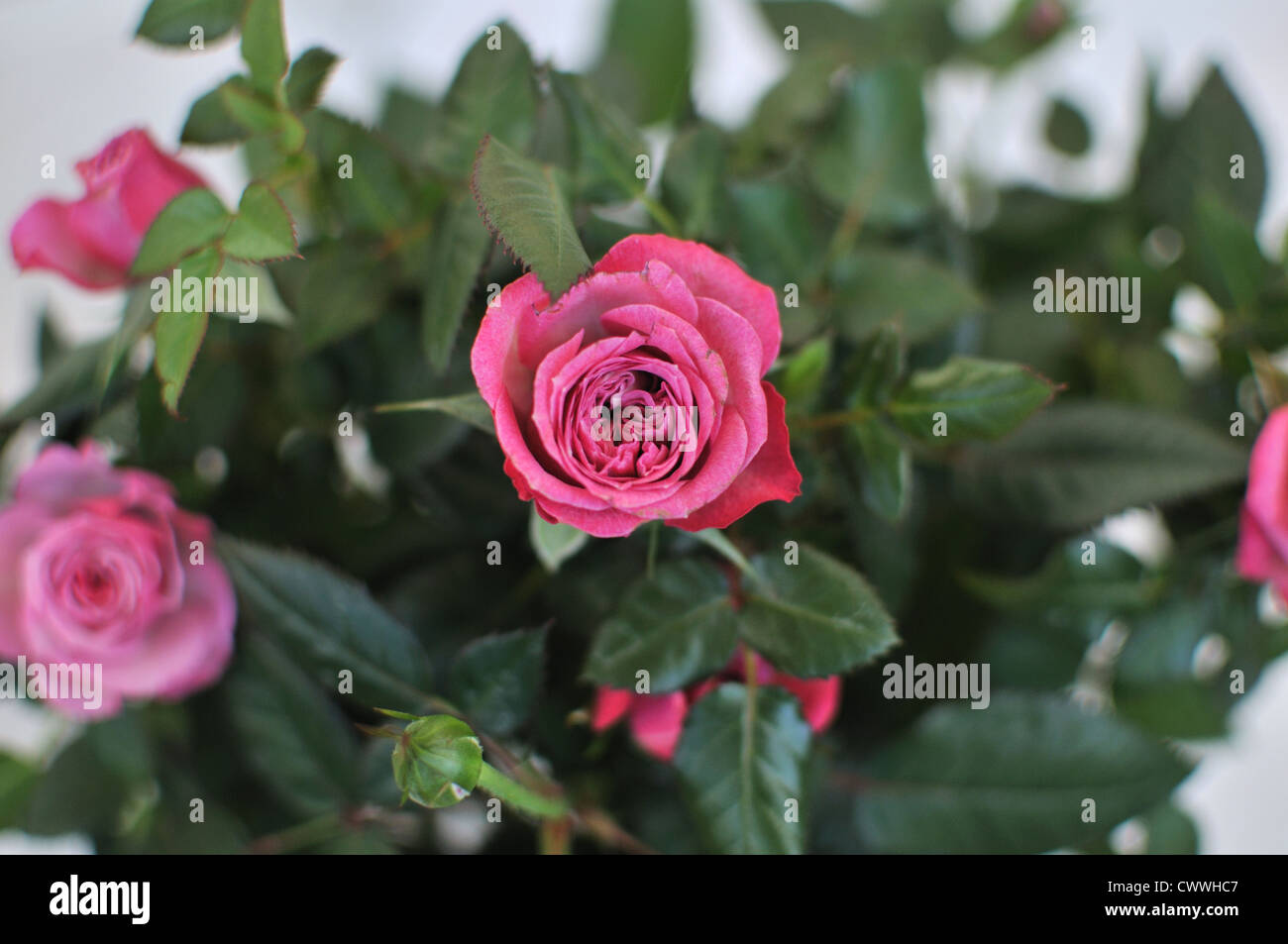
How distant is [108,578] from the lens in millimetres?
296

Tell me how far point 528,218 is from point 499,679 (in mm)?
136

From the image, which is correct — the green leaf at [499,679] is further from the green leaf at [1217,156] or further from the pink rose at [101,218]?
the green leaf at [1217,156]

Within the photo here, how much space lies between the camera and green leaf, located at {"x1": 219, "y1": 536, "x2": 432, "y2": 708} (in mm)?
275

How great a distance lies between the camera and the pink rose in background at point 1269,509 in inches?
11.0

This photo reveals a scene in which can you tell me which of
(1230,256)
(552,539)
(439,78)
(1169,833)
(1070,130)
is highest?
(439,78)

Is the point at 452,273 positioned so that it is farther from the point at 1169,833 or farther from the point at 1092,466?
the point at 1169,833

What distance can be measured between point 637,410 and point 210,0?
0.55 ft

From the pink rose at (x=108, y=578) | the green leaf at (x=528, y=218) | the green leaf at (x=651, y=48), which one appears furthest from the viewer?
the green leaf at (x=651, y=48)

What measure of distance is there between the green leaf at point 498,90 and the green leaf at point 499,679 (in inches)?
5.5

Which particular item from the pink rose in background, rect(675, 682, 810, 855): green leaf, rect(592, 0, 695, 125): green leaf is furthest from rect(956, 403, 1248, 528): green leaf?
rect(592, 0, 695, 125): green leaf

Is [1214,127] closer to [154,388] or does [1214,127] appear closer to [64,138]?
[154,388]

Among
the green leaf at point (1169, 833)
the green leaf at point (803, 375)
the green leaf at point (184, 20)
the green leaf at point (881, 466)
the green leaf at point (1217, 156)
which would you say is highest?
the green leaf at point (1217, 156)

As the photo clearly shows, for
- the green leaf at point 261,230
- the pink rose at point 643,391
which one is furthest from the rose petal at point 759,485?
the green leaf at point 261,230

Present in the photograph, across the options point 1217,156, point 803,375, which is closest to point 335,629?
point 803,375
